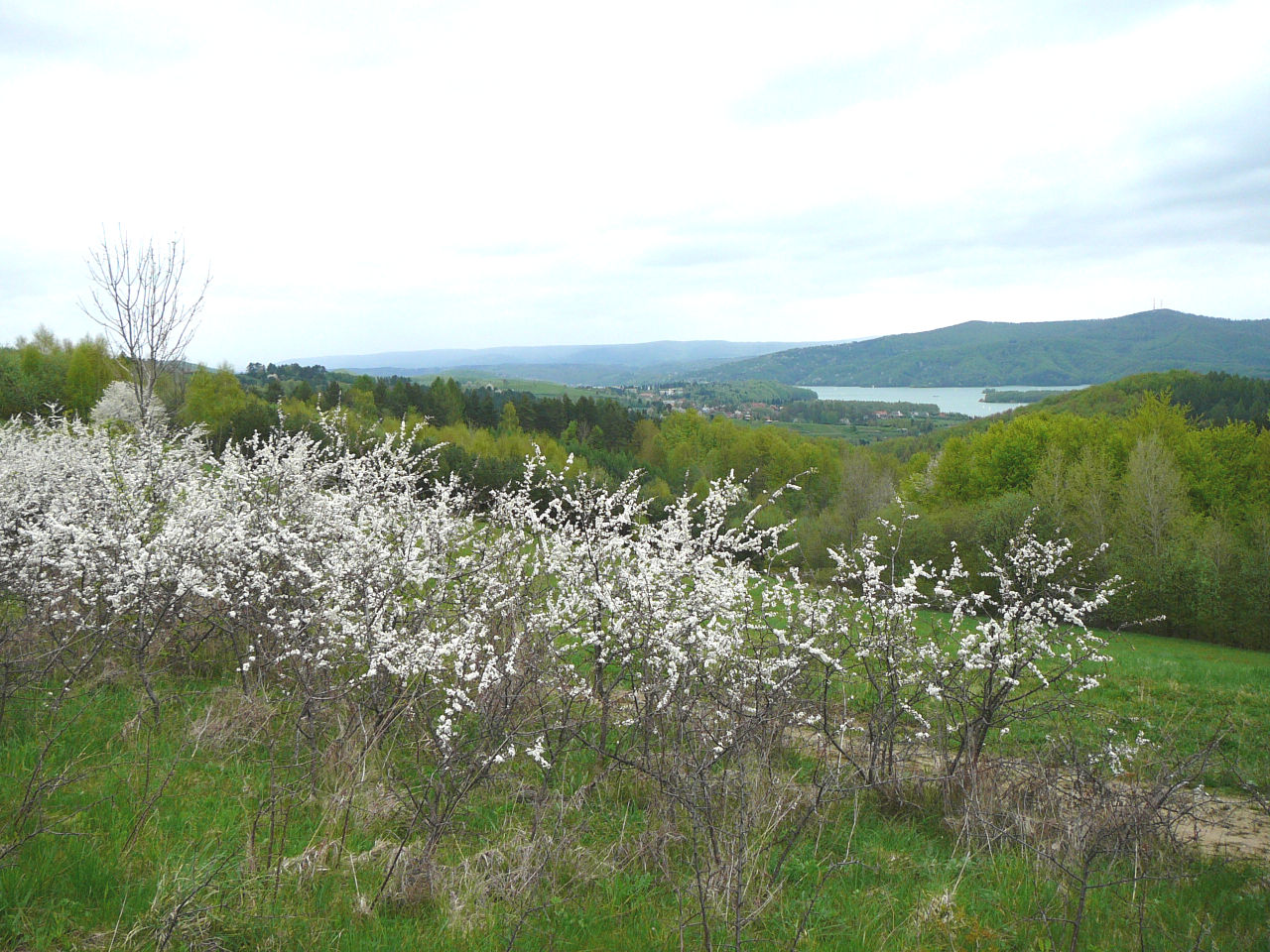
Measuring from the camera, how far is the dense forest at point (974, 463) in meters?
28.1

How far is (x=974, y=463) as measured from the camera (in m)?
43.2

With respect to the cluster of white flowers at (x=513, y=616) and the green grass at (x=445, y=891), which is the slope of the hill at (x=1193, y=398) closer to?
the cluster of white flowers at (x=513, y=616)

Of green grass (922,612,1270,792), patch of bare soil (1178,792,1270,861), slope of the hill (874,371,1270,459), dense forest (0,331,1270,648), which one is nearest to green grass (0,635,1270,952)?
patch of bare soil (1178,792,1270,861)

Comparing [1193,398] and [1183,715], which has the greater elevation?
[1193,398]

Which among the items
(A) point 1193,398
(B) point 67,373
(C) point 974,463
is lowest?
(C) point 974,463

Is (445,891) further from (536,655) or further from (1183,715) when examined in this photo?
(1183,715)

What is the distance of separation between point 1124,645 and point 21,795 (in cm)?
2259

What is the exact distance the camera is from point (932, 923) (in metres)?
3.91

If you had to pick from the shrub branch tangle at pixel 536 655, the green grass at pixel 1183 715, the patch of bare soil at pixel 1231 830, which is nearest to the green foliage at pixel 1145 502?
the green grass at pixel 1183 715

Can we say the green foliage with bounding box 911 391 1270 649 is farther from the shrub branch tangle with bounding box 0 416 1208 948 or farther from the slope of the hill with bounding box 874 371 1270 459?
the shrub branch tangle with bounding box 0 416 1208 948

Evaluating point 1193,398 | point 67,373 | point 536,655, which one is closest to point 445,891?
point 536,655

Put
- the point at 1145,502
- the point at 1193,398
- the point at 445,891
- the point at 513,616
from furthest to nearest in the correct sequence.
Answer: the point at 1193,398 → the point at 1145,502 → the point at 513,616 → the point at 445,891

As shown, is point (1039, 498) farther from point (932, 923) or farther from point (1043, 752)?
point (932, 923)

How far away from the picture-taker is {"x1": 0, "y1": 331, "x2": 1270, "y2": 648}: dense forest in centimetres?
2808
